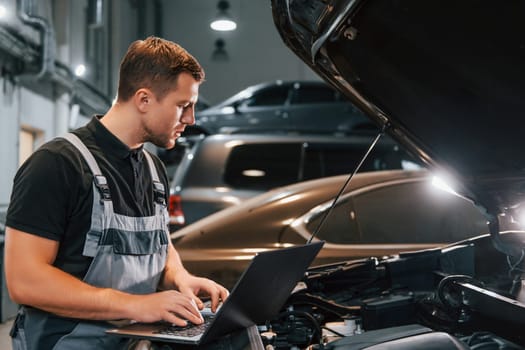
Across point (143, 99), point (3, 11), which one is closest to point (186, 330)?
point (143, 99)

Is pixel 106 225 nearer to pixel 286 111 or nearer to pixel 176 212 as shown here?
pixel 176 212

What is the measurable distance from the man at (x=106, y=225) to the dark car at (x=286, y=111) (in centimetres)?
678

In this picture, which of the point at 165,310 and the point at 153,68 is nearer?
the point at 165,310

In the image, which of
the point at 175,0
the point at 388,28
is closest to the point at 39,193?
the point at 388,28

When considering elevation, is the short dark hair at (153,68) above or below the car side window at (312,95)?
below

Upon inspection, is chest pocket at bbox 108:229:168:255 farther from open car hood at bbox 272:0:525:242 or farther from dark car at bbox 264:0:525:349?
open car hood at bbox 272:0:525:242

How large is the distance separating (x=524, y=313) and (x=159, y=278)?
1045 millimetres

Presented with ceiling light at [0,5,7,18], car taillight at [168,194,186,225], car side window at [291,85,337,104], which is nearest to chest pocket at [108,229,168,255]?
car taillight at [168,194,186,225]

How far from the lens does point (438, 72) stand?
1.75 m

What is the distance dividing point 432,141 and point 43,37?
7.24 meters

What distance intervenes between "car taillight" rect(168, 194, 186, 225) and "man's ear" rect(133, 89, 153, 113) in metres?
3.08

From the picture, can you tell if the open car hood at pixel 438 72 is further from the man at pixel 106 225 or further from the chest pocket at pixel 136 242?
the chest pocket at pixel 136 242

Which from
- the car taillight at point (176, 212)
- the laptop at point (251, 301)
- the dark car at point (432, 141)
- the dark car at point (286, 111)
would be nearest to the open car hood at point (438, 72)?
the dark car at point (432, 141)

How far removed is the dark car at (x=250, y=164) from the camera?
526cm
